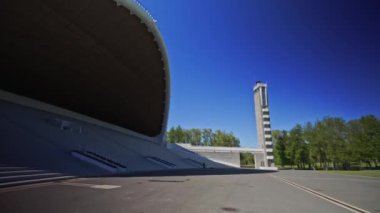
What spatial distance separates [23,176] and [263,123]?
70.4 meters

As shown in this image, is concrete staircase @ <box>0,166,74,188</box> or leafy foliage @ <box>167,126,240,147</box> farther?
leafy foliage @ <box>167,126,240,147</box>

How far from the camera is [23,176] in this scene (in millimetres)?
12133

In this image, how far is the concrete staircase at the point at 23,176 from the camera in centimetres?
1107

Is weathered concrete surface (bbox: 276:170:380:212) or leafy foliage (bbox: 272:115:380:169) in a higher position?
leafy foliage (bbox: 272:115:380:169)

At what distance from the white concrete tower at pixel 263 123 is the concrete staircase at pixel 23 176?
64.1m

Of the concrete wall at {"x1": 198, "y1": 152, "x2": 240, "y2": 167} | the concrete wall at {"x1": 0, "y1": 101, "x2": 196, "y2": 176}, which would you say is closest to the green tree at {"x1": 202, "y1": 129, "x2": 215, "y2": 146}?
the concrete wall at {"x1": 198, "y1": 152, "x2": 240, "y2": 167}

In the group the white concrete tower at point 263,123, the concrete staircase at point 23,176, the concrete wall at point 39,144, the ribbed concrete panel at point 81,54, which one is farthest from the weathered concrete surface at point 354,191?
the white concrete tower at point 263,123

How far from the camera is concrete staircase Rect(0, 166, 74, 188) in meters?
11.1

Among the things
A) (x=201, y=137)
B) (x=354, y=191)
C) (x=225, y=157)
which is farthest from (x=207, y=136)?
(x=354, y=191)

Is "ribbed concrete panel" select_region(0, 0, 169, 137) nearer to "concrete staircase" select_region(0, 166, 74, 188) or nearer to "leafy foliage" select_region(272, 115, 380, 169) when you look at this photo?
"concrete staircase" select_region(0, 166, 74, 188)

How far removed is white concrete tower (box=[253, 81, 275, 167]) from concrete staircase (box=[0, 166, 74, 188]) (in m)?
64.1

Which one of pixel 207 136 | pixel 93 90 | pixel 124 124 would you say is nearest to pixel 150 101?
pixel 124 124

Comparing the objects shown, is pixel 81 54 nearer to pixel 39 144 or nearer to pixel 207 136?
pixel 39 144

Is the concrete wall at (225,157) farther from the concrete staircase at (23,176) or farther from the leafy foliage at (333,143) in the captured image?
the concrete staircase at (23,176)
